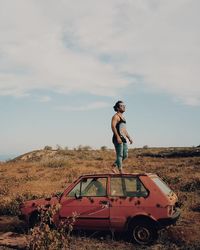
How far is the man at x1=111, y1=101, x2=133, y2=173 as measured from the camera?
35.1 ft

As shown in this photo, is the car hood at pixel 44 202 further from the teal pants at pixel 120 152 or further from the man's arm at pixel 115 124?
the man's arm at pixel 115 124

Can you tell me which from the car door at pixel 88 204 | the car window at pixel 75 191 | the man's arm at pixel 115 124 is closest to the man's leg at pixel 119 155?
the man's arm at pixel 115 124

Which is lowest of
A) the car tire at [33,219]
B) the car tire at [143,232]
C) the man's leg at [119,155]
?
Result: the car tire at [143,232]

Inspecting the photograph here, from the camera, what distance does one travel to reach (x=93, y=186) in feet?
29.7

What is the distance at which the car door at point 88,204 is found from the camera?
859cm

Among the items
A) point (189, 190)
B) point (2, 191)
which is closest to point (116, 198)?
point (189, 190)

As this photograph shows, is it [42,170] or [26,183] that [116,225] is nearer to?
[26,183]

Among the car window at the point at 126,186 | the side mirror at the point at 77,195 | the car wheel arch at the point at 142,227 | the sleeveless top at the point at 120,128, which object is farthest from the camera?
the sleeveless top at the point at 120,128

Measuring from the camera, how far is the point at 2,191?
53.8 ft

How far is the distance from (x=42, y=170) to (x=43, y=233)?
18926 mm

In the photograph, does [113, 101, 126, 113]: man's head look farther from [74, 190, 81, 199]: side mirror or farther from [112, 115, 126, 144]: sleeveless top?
[74, 190, 81, 199]: side mirror

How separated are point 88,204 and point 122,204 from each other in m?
0.84

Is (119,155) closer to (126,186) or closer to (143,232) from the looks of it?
(126,186)

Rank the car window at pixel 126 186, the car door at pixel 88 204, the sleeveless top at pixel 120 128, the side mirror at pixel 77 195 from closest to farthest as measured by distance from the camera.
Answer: the car door at pixel 88 204, the car window at pixel 126 186, the side mirror at pixel 77 195, the sleeveless top at pixel 120 128
